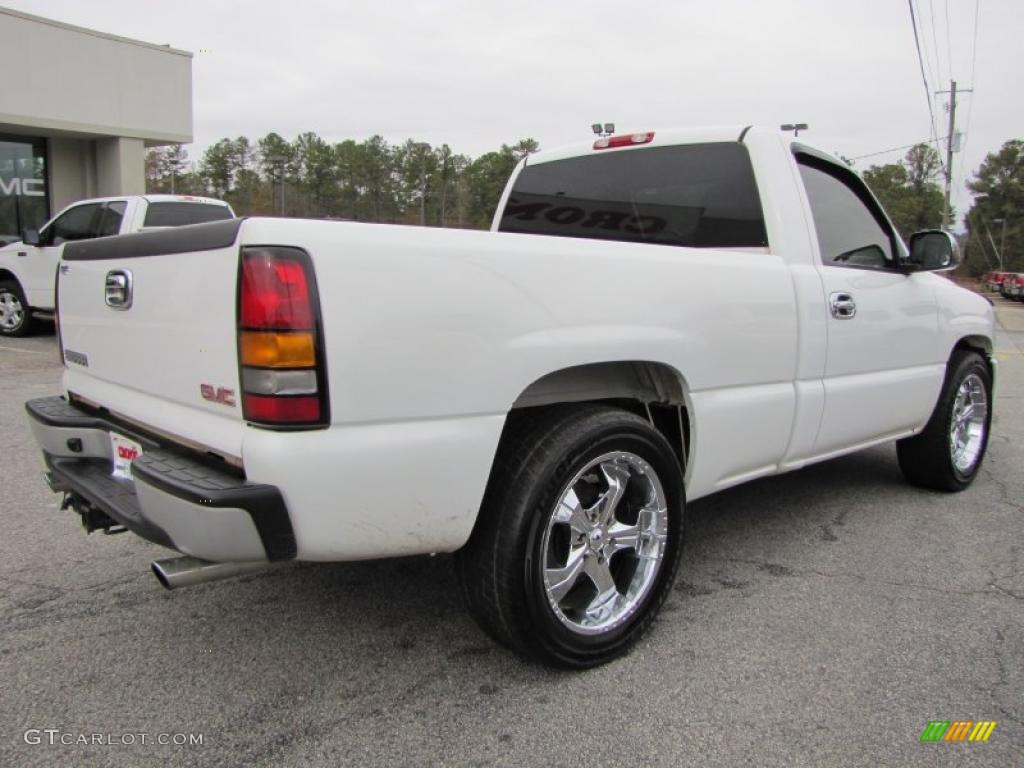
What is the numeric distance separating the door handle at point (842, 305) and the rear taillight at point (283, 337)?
7.87 ft

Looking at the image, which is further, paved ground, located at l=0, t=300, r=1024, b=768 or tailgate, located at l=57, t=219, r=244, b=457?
paved ground, located at l=0, t=300, r=1024, b=768

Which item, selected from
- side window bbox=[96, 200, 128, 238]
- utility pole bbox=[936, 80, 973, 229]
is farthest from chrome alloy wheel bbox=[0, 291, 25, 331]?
utility pole bbox=[936, 80, 973, 229]

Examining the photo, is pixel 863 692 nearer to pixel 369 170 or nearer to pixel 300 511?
pixel 300 511

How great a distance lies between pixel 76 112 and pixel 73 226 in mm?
6305

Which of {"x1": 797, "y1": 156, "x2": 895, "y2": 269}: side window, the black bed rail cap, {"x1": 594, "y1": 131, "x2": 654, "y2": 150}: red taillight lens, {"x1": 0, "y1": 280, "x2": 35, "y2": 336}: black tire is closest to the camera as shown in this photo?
the black bed rail cap

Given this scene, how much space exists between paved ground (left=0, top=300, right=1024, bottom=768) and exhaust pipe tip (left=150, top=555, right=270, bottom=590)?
1.46 feet

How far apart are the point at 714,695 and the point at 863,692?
19.3 inches

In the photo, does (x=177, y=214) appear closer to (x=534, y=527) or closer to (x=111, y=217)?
(x=111, y=217)

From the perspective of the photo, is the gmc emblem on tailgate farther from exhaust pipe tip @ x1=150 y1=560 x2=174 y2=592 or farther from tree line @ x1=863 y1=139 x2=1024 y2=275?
tree line @ x1=863 y1=139 x2=1024 y2=275

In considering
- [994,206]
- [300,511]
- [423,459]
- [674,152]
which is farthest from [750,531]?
[994,206]

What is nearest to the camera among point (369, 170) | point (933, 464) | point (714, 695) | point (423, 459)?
point (423, 459)

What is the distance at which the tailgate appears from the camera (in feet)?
6.75

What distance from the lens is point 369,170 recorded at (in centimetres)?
5197

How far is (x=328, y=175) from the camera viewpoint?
53.5 m
